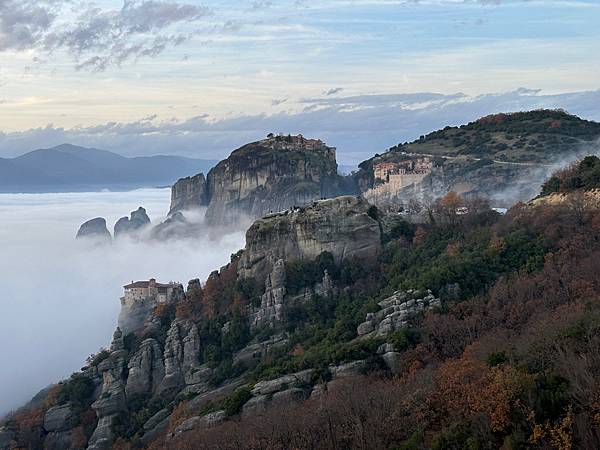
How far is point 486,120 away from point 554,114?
720 centimetres

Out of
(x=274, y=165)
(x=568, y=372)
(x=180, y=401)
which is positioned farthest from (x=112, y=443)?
(x=274, y=165)

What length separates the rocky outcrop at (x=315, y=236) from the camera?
45.2 m

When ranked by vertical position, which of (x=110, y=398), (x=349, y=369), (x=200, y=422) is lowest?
(x=110, y=398)

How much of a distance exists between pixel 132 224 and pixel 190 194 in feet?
78.4

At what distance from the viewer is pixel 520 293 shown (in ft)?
104

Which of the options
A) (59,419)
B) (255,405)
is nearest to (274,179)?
(59,419)

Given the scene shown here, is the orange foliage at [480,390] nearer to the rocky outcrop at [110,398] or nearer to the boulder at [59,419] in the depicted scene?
the rocky outcrop at [110,398]

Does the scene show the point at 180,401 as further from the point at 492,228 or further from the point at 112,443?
the point at 492,228

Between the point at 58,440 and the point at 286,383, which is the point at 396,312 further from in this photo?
the point at 58,440

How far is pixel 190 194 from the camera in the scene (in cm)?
11062

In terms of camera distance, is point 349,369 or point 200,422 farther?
point 200,422

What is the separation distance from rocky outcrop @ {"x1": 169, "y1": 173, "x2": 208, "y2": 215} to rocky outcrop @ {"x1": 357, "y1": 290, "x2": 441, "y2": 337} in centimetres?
7427

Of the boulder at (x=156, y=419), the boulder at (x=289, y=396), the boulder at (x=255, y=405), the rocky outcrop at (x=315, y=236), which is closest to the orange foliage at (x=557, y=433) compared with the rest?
the boulder at (x=289, y=396)

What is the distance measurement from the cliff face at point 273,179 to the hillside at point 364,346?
115ft
